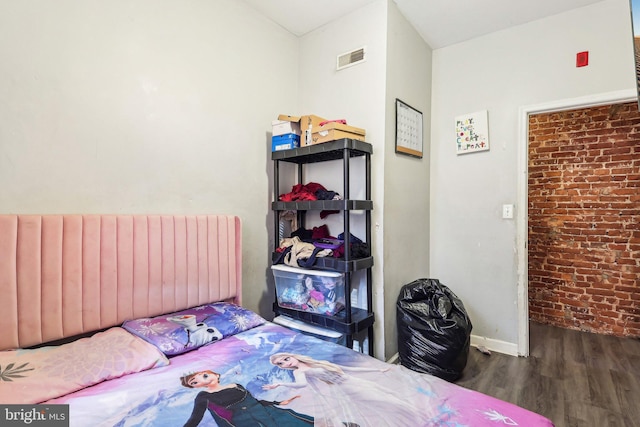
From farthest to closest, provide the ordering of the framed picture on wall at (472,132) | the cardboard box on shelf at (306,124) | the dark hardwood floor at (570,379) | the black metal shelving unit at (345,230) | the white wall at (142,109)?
the framed picture on wall at (472,132)
the cardboard box on shelf at (306,124)
the black metal shelving unit at (345,230)
the dark hardwood floor at (570,379)
the white wall at (142,109)

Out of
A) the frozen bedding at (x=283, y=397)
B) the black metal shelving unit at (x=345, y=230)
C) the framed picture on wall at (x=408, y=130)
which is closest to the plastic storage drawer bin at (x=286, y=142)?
the black metal shelving unit at (x=345, y=230)

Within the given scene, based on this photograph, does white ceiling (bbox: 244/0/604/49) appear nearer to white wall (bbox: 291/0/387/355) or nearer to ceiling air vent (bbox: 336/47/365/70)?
white wall (bbox: 291/0/387/355)

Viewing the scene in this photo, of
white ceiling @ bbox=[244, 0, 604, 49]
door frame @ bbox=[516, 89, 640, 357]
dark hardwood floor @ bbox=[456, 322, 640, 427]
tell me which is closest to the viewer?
dark hardwood floor @ bbox=[456, 322, 640, 427]

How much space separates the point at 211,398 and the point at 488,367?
7.13 ft

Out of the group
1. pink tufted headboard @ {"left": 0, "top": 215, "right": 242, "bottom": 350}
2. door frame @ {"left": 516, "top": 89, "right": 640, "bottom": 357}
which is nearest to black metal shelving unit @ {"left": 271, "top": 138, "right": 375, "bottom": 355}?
pink tufted headboard @ {"left": 0, "top": 215, "right": 242, "bottom": 350}

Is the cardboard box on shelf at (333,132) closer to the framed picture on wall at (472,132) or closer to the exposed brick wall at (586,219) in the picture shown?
the framed picture on wall at (472,132)

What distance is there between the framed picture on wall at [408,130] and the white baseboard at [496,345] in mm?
1692

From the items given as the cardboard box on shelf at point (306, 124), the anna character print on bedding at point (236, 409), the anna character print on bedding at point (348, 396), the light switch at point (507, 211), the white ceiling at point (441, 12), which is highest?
the white ceiling at point (441, 12)

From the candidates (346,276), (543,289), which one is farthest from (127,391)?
(543,289)

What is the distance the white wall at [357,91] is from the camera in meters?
2.27

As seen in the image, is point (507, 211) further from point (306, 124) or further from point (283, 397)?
point (283, 397)

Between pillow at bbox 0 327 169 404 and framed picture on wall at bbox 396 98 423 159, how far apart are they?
206 centimetres

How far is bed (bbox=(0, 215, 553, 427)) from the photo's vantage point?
1021mm

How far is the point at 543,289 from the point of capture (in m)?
3.38
